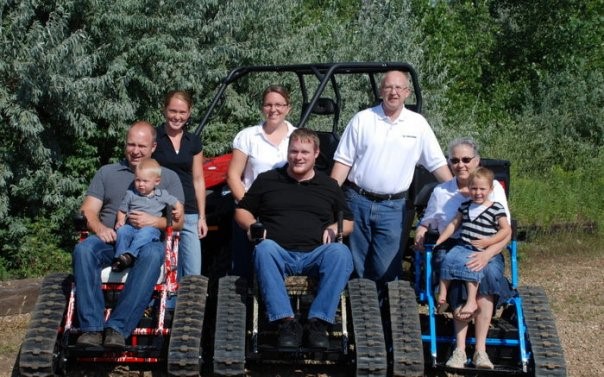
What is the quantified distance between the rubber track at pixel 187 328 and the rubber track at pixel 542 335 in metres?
1.92

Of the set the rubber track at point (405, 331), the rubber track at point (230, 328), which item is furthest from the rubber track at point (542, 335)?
the rubber track at point (230, 328)

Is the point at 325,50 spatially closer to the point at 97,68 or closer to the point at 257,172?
the point at 97,68

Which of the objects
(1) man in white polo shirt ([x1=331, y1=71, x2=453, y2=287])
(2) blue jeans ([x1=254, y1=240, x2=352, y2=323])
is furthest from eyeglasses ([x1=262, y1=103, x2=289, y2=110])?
(2) blue jeans ([x1=254, y1=240, x2=352, y2=323])

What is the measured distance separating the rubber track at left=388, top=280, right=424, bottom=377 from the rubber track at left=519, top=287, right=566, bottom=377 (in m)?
0.67

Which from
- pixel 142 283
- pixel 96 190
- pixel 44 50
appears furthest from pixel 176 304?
pixel 44 50

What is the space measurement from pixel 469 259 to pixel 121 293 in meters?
2.02

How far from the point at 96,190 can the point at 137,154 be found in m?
0.34

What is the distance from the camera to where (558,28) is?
17.0 metres

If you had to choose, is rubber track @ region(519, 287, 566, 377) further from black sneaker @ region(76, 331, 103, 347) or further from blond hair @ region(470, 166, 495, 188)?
black sneaker @ region(76, 331, 103, 347)

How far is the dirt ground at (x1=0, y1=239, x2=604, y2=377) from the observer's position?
21.2 feet

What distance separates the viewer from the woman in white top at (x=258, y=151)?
638cm

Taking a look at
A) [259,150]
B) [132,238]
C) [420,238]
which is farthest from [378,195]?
[132,238]

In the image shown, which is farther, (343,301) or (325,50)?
(325,50)

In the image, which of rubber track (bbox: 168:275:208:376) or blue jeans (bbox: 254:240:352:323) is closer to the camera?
rubber track (bbox: 168:275:208:376)
